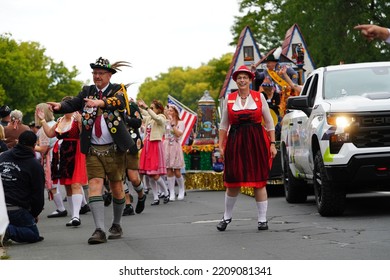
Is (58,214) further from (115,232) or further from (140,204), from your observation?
(115,232)

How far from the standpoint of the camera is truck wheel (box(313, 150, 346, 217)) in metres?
12.5

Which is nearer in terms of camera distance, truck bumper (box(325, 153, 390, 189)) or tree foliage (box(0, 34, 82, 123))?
truck bumper (box(325, 153, 390, 189))

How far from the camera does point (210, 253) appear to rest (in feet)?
30.0

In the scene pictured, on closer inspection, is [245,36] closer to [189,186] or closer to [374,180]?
[189,186]

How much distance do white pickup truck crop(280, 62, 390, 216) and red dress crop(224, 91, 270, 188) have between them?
1111mm

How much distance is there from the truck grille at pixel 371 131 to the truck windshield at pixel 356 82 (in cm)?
80

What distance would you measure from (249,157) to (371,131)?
64.5 inches

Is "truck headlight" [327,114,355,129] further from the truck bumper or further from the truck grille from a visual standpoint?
the truck bumper

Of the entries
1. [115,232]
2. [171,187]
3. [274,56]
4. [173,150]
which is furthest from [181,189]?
[115,232]

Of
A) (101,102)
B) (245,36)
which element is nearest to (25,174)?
(101,102)

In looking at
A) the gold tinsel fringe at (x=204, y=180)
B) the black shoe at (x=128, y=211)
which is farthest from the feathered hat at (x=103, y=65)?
the gold tinsel fringe at (x=204, y=180)

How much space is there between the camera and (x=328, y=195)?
41.2ft

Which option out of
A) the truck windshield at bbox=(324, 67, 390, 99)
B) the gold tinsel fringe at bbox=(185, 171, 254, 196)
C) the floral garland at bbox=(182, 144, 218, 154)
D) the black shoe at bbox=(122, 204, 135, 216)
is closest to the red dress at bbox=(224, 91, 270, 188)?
the truck windshield at bbox=(324, 67, 390, 99)

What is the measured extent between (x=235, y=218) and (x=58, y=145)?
2988 mm
